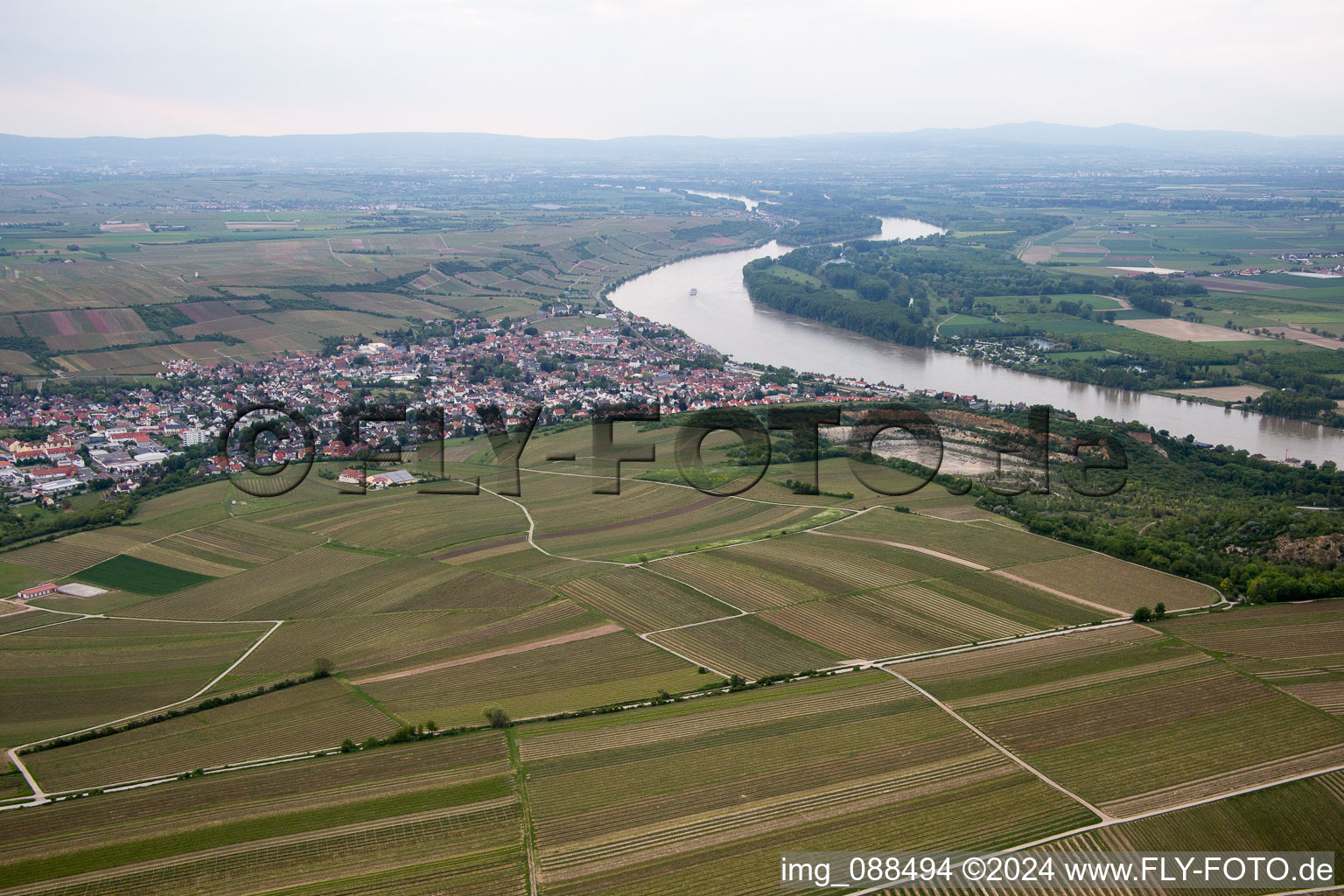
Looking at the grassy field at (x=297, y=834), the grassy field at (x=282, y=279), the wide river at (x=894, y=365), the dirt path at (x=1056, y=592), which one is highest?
the grassy field at (x=282, y=279)

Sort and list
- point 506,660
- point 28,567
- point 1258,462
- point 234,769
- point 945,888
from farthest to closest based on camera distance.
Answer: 1. point 1258,462
2. point 28,567
3. point 506,660
4. point 234,769
5. point 945,888

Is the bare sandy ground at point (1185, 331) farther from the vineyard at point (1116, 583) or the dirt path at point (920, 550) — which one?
the dirt path at point (920, 550)

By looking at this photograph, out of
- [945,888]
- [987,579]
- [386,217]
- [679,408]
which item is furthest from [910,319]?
[386,217]

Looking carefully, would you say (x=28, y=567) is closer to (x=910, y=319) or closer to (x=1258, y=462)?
(x=1258, y=462)

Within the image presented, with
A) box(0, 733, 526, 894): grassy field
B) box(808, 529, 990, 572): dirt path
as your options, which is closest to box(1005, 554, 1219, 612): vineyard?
box(808, 529, 990, 572): dirt path

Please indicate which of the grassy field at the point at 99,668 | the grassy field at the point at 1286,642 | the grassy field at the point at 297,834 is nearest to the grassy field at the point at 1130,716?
the grassy field at the point at 1286,642

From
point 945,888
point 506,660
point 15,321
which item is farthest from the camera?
point 15,321

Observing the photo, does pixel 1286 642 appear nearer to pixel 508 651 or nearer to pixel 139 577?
pixel 508 651
